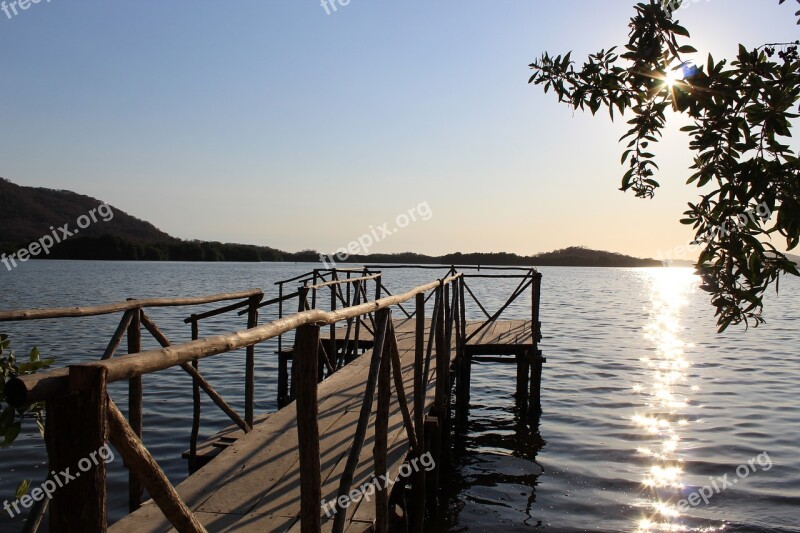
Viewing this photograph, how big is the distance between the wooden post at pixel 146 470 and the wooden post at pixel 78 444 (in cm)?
5

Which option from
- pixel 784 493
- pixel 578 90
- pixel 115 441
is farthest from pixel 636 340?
pixel 115 441

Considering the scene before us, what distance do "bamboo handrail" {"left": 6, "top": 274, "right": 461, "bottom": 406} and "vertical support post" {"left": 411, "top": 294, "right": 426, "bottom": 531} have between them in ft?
8.37

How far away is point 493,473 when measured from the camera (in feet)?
32.6

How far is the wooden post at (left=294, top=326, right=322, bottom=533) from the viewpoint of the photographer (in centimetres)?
337

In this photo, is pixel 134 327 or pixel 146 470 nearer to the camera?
pixel 146 470

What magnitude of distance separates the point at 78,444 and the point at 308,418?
1597 millimetres

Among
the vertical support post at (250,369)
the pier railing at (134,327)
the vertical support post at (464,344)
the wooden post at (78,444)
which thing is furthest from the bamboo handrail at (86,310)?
the vertical support post at (464,344)

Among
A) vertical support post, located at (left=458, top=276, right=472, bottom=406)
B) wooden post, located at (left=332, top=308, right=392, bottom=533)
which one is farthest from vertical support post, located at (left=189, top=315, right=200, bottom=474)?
vertical support post, located at (left=458, top=276, right=472, bottom=406)

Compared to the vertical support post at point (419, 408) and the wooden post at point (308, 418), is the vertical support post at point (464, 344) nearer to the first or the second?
the vertical support post at point (419, 408)

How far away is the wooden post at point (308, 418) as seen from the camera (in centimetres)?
337

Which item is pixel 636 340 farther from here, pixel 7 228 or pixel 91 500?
pixel 7 228

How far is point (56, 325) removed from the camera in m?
24.9

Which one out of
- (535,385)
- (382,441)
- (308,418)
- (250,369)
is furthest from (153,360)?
(535,385)

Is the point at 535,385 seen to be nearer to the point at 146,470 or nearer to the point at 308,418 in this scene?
the point at 308,418
